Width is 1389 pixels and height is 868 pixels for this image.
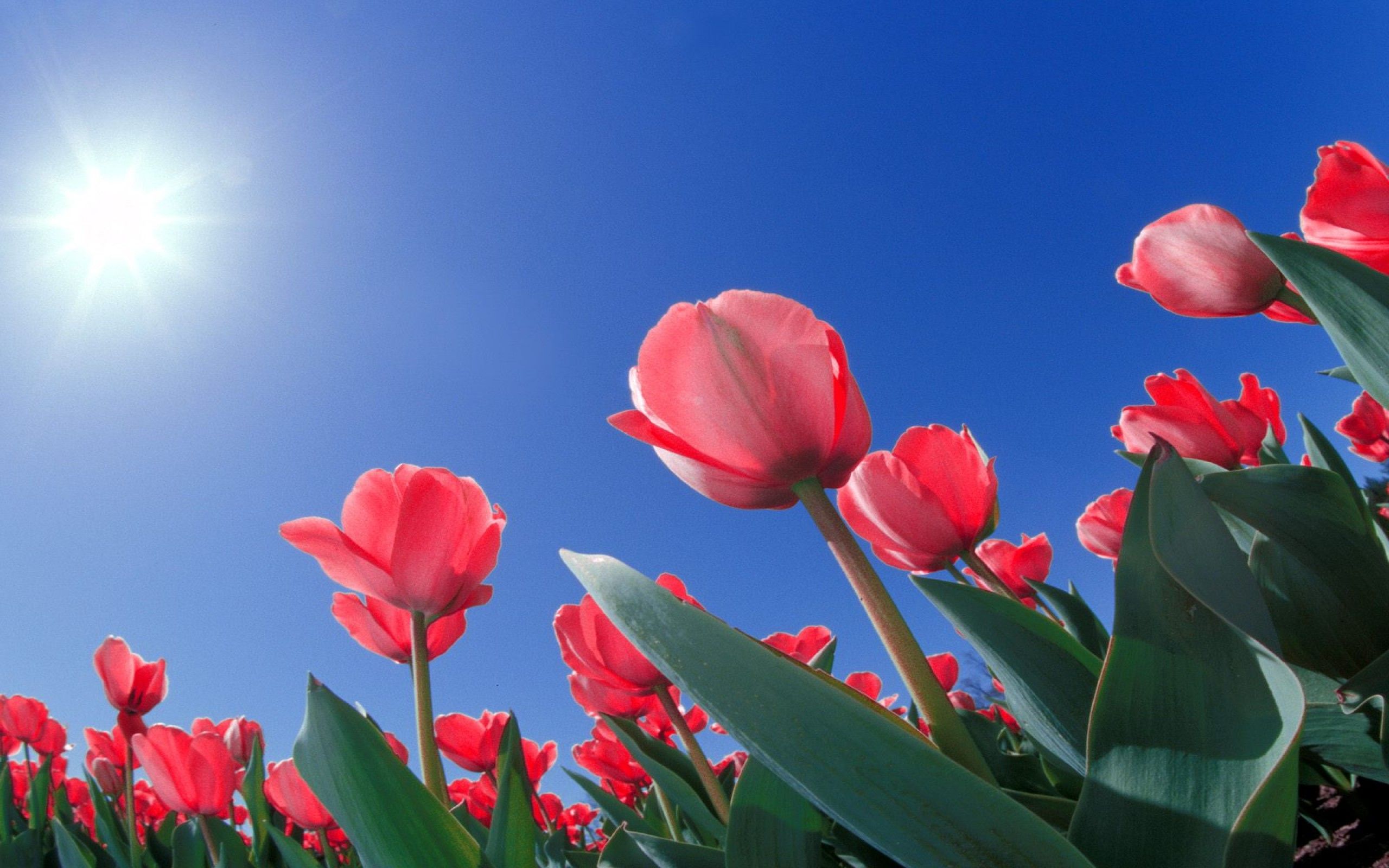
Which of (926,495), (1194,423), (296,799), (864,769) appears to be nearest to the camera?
(864,769)

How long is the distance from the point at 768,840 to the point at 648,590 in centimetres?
26

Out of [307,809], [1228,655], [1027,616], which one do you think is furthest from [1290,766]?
[307,809]

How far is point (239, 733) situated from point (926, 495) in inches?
88.8

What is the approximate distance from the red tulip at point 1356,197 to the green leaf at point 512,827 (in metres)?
1.14

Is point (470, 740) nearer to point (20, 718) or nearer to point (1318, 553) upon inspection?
point (1318, 553)

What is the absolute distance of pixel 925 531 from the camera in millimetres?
1086

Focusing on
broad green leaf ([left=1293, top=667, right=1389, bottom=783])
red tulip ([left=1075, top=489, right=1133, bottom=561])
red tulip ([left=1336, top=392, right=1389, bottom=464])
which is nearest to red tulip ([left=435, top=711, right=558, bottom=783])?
red tulip ([left=1075, top=489, right=1133, bottom=561])

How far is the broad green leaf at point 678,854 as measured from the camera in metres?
0.74

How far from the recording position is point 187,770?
1.67m

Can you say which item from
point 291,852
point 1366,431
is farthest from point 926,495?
point 1366,431

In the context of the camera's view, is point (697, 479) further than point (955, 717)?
→ Yes

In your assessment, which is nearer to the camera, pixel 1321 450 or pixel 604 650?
pixel 604 650

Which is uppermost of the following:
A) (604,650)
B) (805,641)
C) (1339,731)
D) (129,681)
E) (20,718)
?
(20,718)

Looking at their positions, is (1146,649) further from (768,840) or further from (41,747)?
(41,747)
